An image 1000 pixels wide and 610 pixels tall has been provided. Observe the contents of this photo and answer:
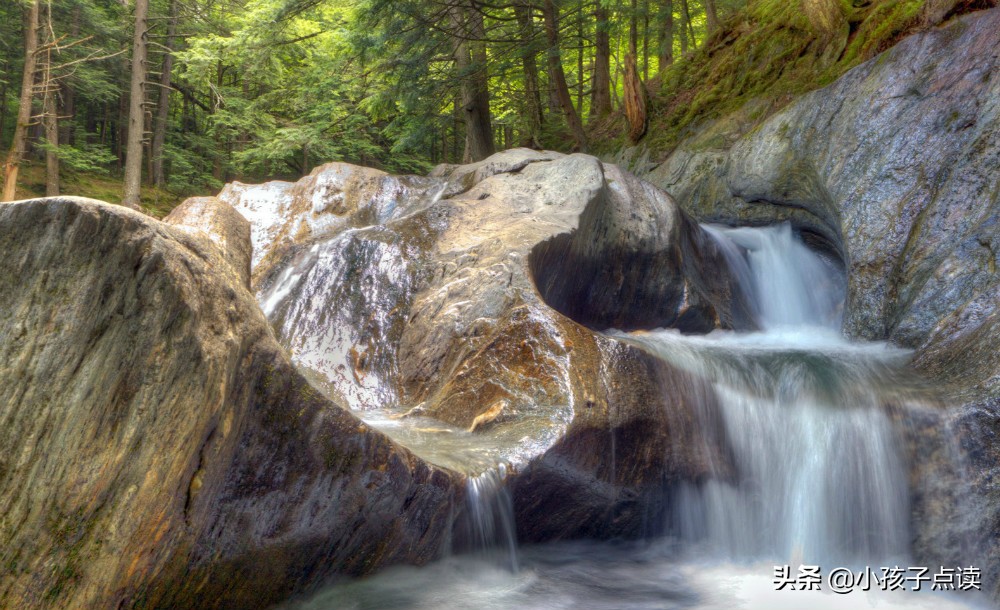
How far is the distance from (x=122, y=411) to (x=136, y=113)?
1323 centimetres

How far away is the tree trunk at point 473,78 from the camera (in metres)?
11.8

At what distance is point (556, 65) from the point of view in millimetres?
13227

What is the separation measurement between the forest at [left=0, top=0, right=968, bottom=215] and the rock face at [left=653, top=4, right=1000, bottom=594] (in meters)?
0.84

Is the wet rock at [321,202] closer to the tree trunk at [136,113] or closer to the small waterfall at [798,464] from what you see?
the small waterfall at [798,464]

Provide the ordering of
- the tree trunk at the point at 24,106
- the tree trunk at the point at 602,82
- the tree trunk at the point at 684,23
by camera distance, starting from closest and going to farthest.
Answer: the tree trunk at the point at 24,106
the tree trunk at the point at 602,82
the tree trunk at the point at 684,23

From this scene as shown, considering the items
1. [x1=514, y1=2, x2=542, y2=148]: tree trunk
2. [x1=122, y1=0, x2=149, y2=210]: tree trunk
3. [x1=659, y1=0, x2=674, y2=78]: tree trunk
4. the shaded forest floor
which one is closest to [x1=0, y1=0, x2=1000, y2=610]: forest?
[x1=514, y1=2, x2=542, y2=148]: tree trunk

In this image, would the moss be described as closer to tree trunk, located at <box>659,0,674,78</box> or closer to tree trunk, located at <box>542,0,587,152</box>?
tree trunk, located at <box>542,0,587,152</box>

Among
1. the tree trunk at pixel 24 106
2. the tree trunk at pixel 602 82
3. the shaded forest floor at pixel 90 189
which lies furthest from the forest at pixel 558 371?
the shaded forest floor at pixel 90 189

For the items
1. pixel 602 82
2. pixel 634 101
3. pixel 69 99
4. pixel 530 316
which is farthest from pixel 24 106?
Answer: pixel 530 316

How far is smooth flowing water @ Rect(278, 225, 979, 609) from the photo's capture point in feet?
12.4

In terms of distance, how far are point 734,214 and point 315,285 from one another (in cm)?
586

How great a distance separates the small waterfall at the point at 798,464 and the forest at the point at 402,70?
4.75 m

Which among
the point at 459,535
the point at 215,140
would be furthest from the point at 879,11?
the point at 215,140

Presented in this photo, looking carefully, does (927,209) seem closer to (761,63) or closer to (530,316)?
(530,316)
